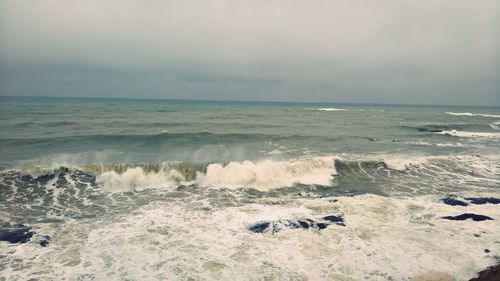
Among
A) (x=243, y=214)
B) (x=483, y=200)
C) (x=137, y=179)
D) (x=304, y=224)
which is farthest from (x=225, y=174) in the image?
(x=483, y=200)

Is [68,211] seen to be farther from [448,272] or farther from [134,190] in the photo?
[448,272]

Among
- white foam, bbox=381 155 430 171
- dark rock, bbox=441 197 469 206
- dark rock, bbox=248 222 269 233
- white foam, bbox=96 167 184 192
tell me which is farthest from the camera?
white foam, bbox=381 155 430 171

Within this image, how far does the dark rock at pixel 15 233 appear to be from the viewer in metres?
11.3

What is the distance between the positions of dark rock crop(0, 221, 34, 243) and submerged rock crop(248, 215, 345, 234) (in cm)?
819

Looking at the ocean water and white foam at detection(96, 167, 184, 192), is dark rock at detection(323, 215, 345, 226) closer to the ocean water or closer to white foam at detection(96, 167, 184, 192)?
the ocean water

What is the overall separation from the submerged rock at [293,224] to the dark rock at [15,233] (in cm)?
819

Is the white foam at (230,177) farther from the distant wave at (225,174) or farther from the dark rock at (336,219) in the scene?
the dark rock at (336,219)

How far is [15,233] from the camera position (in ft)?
38.5

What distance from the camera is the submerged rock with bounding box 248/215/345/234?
12367 mm

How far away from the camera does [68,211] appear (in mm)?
14398

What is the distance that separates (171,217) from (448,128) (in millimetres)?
52185

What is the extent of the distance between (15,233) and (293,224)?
1044 cm

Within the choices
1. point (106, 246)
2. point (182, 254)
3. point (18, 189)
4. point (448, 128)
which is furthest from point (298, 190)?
point (448, 128)

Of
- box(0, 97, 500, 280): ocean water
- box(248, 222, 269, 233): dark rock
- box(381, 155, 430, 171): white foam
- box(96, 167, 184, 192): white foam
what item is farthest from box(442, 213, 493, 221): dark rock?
box(96, 167, 184, 192): white foam
